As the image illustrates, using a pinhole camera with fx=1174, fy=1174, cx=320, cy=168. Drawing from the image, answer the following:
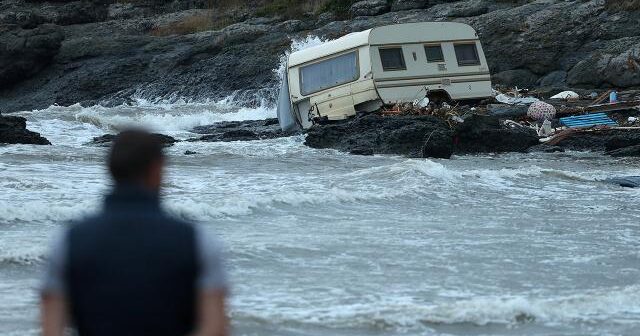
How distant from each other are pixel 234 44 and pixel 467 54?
15901 mm

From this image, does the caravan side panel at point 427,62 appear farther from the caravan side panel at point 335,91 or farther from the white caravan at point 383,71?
the caravan side panel at point 335,91

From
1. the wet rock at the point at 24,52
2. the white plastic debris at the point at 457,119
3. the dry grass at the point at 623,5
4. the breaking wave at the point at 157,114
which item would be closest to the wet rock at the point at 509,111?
the white plastic debris at the point at 457,119

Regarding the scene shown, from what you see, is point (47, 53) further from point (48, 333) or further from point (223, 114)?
point (48, 333)

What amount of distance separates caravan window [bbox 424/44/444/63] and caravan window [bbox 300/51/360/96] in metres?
1.68

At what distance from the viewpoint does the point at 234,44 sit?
4069 centimetres

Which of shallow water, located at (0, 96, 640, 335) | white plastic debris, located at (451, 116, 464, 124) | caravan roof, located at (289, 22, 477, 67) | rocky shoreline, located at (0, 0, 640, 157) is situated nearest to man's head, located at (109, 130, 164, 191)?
shallow water, located at (0, 96, 640, 335)

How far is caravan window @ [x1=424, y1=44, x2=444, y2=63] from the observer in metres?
25.6

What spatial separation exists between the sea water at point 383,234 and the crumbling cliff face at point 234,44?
1196cm

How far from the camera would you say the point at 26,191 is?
51.8ft

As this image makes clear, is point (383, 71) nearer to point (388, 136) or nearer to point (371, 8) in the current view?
point (388, 136)

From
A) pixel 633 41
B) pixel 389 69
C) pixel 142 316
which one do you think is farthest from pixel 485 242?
pixel 633 41

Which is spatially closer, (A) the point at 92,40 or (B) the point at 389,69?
(B) the point at 389,69

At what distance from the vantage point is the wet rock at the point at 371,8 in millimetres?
41219

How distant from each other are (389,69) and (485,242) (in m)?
13.3
